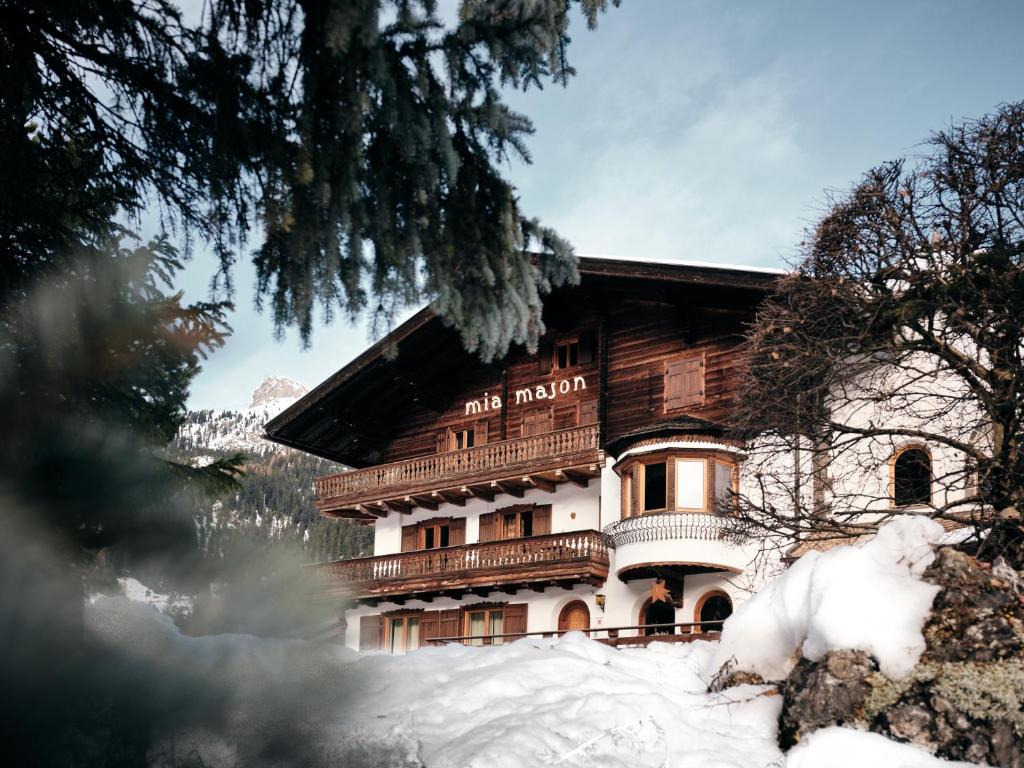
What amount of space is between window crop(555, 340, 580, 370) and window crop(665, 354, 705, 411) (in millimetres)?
3163

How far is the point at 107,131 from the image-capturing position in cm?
816

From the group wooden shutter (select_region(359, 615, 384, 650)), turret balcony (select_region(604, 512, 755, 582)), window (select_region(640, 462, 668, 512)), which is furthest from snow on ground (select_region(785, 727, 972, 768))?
wooden shutter (select_region(359, 615, 384, 650))

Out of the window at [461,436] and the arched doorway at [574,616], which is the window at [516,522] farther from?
the window at [461,436]

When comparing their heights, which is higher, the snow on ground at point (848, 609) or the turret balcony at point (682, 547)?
the turret balcony at point (682, 547)

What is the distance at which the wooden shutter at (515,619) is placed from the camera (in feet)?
95.7

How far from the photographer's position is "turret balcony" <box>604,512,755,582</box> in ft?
82.5

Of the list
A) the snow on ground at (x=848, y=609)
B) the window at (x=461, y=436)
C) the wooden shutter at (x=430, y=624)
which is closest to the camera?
the snow on ground at (x=848, y=609)

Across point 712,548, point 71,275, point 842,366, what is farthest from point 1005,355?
point 71,275

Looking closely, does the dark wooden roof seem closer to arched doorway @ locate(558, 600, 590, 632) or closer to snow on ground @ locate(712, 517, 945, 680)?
arched doorway @ locate(558, 600, 590, 632)

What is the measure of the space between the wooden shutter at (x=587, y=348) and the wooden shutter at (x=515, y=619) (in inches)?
269

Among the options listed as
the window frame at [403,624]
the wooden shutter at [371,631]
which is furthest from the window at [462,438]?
the wooden shutter at [371,631]

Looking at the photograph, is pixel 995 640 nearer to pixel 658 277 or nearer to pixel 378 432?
pixel 658 277

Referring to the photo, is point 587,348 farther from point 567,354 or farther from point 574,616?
point 574,616

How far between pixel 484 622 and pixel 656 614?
5.40m
